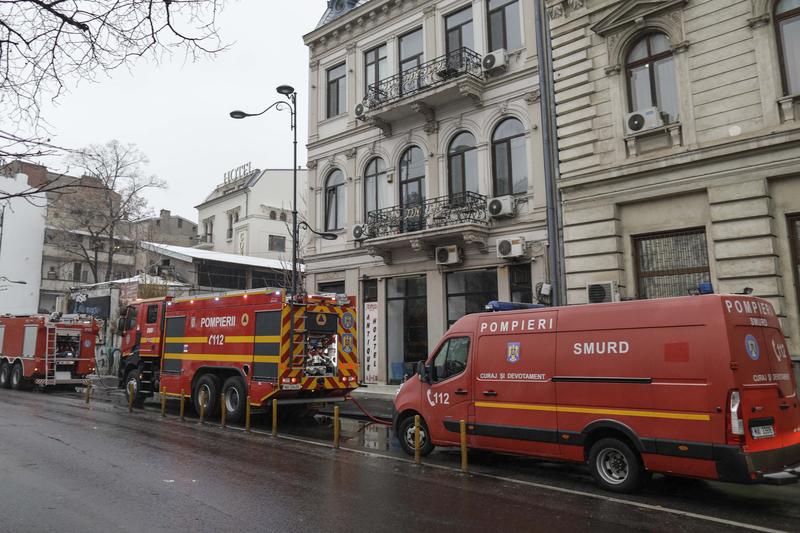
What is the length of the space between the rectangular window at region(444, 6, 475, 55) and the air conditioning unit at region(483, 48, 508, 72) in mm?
1178

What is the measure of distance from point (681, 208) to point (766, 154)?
2012mm

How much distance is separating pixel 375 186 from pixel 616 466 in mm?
15474

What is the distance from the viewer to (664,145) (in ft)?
45.0

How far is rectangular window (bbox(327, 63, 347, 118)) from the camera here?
2330 cm

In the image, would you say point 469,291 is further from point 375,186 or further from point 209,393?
point 209,393

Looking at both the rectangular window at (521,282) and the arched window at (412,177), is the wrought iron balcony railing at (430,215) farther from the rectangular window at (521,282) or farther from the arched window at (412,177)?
the rectangular window at (521,282)

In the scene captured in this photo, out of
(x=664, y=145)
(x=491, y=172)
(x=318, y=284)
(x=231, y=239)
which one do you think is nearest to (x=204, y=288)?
(x=231, y=239)

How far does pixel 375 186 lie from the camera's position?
21.6 m

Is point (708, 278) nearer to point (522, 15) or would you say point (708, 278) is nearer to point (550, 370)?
point (550, 370)

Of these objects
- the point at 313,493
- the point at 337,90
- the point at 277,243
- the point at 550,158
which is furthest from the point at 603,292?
the point at 277,243

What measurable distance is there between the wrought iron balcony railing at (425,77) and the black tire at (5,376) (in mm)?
19133

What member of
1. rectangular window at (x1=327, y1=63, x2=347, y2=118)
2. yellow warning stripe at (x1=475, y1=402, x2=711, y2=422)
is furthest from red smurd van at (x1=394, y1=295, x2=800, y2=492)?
rectangular window at (x1=327, y1=63, x2=347, y2=118)

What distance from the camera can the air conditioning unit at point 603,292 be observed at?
13766 millimetres

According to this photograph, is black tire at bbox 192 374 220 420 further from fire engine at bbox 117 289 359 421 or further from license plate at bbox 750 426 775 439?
license plate at bbox 750 426 775 439
